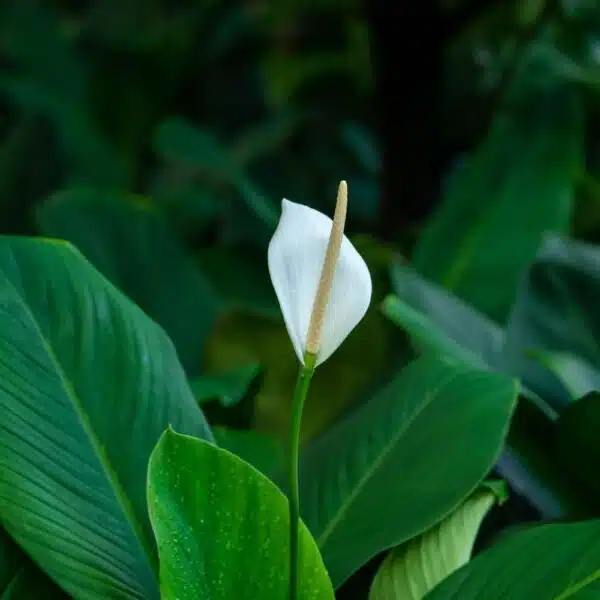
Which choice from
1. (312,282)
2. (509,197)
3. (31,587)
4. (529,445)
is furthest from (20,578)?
(509,197)

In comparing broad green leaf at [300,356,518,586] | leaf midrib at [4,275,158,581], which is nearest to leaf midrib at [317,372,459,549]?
broad green leaf at [300,356,518,586]

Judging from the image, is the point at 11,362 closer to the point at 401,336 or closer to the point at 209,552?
the point at 209,552

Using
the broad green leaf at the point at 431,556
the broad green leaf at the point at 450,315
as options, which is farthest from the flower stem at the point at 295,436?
the broad green leaf at the point at 450,315

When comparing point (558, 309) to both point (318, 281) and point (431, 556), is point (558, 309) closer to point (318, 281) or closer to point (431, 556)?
point (431, 556)

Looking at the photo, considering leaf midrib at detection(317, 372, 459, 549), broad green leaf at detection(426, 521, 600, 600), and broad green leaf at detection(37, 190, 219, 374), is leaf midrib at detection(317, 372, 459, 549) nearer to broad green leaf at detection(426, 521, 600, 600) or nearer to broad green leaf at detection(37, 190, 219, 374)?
broad green leaf at detection(426, 521, 600, 600)

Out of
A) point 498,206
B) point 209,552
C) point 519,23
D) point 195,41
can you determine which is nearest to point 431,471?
point 209,552

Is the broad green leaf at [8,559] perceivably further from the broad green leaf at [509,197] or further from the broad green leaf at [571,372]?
the broad green leaf at [509,197]

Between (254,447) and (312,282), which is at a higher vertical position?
(312,282)
